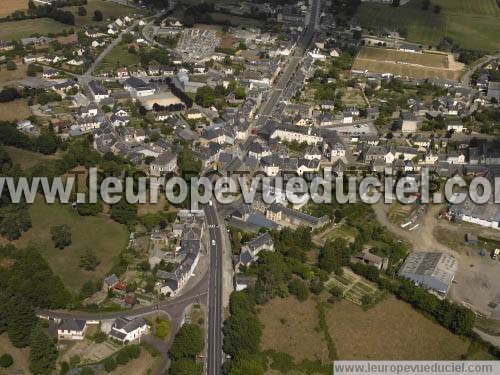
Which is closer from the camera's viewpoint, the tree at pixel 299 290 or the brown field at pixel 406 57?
the tree at pixel 299 290

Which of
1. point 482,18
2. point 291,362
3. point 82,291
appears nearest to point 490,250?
point 291,362

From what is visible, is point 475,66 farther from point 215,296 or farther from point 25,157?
point 215,296

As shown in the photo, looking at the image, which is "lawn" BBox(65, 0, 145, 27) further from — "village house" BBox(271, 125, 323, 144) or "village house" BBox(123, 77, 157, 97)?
"village house" BBox(271, 125, 323, 144)

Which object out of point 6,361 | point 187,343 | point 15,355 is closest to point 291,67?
point 187,343

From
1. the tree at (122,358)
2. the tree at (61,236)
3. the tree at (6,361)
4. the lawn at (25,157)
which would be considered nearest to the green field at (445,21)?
the lawn at (25,157)

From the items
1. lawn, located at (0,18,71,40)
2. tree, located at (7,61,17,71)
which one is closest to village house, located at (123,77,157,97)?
tree, located at (7,61,17,71)

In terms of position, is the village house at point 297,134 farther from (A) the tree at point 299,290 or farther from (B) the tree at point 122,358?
(B) the tree at point 122,358
